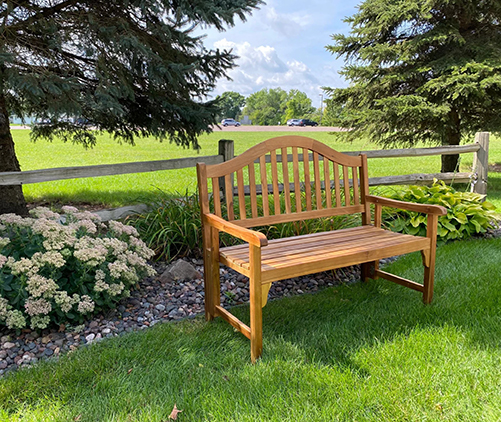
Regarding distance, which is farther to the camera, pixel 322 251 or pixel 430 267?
pixel 430 267

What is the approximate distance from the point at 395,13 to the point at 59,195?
7153mm

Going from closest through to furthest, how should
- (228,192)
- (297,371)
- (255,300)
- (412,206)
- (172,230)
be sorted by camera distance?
1. (297,371)
2. (255,300)
3. (228,192)
4. (412,206)
5. (172,230)

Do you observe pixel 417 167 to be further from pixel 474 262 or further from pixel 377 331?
pixel 377 331

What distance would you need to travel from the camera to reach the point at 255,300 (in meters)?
2.51

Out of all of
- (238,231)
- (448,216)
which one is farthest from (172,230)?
(448,216)

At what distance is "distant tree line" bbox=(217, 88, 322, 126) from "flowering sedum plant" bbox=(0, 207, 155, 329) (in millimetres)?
70467

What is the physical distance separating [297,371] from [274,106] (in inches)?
3991

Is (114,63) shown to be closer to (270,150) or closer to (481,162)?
(270,150)

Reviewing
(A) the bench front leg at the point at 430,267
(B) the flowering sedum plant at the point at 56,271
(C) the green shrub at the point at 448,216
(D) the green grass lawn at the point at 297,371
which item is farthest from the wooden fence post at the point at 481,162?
(B) the flowering sedum plant at the point at 56,271

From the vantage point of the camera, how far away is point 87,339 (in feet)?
9.33

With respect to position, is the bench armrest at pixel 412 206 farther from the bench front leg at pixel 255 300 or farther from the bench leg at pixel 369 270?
the bench front leg at pixel 255 300

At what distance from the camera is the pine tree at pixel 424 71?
25.1 feet

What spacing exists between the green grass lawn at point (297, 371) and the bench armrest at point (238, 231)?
2.40ft

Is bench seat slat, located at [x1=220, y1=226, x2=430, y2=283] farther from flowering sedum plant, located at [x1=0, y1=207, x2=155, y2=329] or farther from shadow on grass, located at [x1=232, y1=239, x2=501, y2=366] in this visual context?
flowering sedum plant, located at [x1=0, y1=207, x2=155, y2=329]
